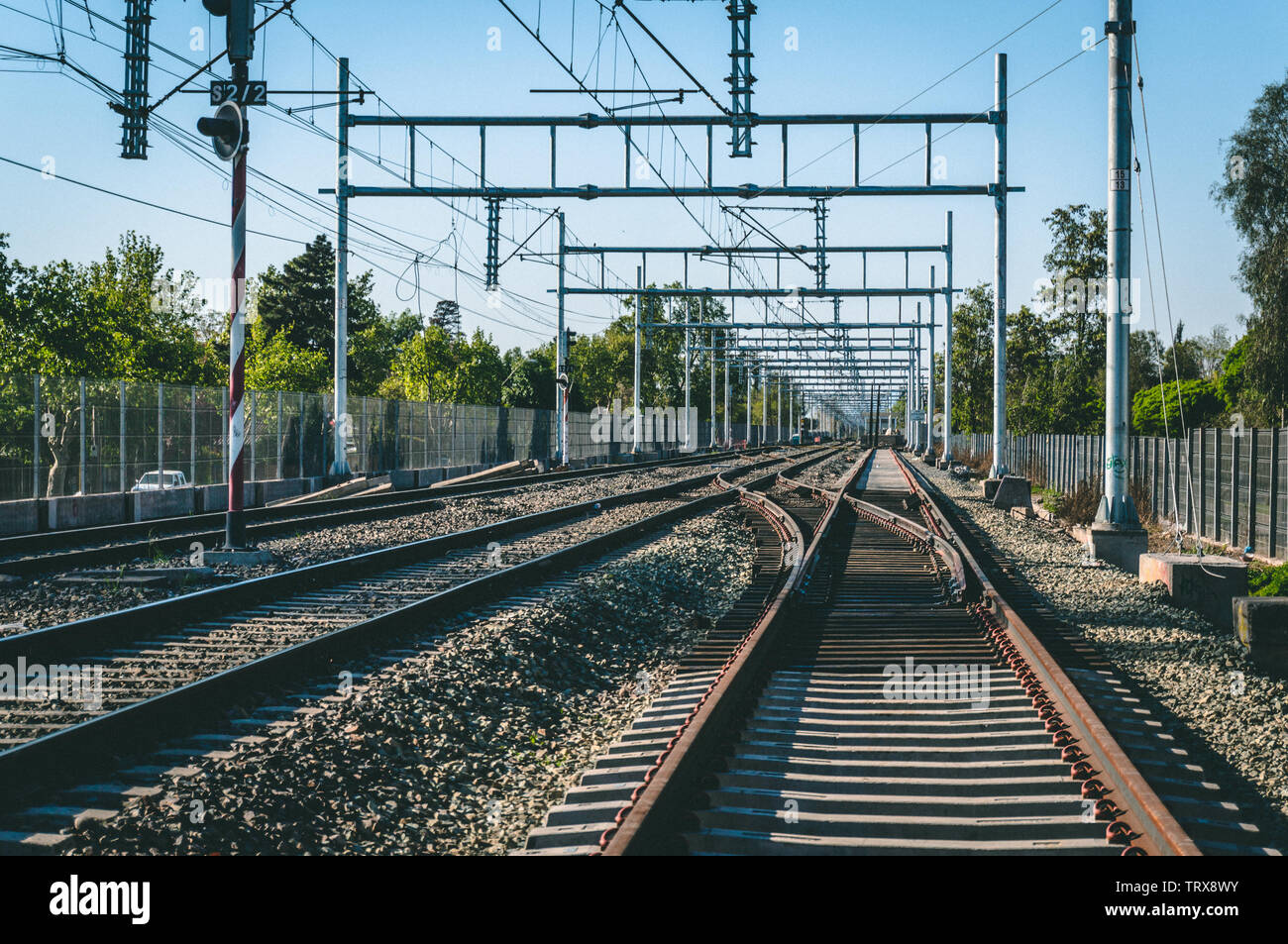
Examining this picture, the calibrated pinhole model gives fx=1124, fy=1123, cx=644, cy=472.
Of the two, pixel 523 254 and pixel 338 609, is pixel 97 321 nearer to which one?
pixel 523 254

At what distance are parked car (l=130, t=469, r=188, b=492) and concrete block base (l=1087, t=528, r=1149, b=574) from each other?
18.1 metres

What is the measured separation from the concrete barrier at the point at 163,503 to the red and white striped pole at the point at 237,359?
9424 mm

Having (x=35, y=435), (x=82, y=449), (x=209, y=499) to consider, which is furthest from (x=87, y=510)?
(x=209, y=499)

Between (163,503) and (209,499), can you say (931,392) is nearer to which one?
(209,499)

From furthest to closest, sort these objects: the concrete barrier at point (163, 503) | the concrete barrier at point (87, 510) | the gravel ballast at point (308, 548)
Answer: the concrete barrier at point (163, 503) < the concrete barrier at point (87, 510) < the gravel ballast at point (308, 548)

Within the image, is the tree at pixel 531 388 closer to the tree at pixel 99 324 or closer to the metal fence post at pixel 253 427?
the tree at pixel 99 324

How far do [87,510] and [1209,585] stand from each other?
61.5 feet

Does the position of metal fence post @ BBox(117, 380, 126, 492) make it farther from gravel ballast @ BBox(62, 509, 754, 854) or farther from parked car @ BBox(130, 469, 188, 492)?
gravel ballast @ BBox(62, 509, 754, 854)

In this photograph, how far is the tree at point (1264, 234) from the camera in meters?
42.1

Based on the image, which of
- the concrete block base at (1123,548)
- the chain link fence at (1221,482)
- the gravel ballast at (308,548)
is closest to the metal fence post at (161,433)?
the gravel ballast at (308,548)

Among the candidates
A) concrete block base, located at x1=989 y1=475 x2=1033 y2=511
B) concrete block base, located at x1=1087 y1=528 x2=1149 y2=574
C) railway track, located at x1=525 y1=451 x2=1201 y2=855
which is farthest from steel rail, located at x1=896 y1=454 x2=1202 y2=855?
concrete block base, located at x1=989 y1=475 x2=1033 y2=511

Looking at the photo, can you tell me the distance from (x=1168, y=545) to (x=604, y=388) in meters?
112

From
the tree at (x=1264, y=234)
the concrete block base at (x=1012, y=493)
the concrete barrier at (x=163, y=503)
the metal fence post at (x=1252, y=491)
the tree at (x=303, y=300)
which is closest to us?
the metal fence post at (x=1252, y=491)

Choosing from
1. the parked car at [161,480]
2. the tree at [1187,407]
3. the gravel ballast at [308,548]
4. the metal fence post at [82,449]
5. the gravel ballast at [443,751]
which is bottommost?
the gravel ballast at [443,751]
